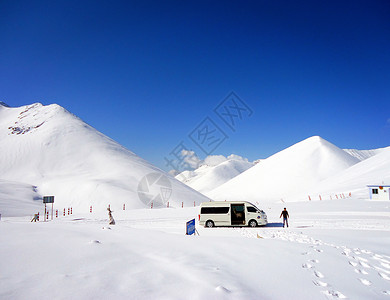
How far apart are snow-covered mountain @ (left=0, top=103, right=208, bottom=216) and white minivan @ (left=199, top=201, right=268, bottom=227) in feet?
89.3

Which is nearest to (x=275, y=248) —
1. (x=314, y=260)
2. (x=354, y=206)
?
(x=314, y=260)

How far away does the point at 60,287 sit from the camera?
484 cm

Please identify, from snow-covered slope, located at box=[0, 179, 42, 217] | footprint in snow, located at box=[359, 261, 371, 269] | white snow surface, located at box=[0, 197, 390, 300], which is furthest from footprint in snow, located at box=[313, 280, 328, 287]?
snow-covered slope, located at box=[0, 179, 42, 217]

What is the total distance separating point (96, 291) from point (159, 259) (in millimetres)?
2668

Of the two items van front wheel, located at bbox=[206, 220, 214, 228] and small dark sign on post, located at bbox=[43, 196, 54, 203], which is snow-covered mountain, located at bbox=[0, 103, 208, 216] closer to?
small dark sign on post, located at bbox=[43, 196, 54, 203]

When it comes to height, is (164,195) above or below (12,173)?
below

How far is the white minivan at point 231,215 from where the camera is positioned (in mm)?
20125

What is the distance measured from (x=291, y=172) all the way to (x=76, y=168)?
254 ft

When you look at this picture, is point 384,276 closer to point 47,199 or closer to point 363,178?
point 47,199

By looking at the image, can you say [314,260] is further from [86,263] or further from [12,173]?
[12,173]

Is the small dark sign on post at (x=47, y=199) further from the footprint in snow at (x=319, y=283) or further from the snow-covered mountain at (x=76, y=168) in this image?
the footprint in snow at (x=319, y=283)

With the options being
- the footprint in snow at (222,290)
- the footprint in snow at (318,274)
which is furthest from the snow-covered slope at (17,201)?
the footprint in snow at (318,274)

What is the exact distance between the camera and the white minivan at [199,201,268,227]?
20125mm

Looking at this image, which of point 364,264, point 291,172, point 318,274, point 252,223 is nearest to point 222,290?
point 318,274
